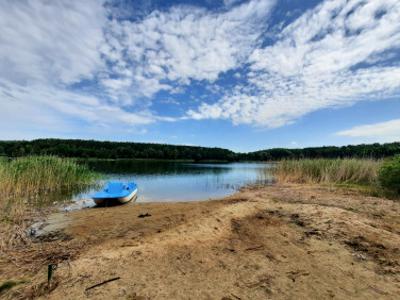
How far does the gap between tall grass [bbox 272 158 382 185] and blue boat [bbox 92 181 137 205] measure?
11.2m

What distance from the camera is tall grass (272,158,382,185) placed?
52.6 feet

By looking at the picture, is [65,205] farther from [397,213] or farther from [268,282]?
[397,213]

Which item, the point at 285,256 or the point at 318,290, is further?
the point at 285,256

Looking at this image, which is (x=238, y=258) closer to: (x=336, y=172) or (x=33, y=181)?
(x=33, y=181)

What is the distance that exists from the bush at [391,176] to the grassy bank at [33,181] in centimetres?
1337

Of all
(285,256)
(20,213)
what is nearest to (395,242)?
(285,256)

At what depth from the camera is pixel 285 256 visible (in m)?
4.51

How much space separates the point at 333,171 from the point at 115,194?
43.5ft

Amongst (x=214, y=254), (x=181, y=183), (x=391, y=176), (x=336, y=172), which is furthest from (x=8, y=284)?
(x=181, y=183)

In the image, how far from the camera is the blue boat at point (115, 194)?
11172 mm

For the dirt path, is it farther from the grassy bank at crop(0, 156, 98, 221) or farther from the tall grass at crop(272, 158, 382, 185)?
the tall grass at crop(272, 158, 382, 185)

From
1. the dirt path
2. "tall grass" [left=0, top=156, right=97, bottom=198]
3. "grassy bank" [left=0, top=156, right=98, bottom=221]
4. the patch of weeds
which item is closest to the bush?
the dirt path

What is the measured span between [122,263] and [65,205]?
27.3 feet

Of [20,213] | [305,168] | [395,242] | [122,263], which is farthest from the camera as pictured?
[305,168]
